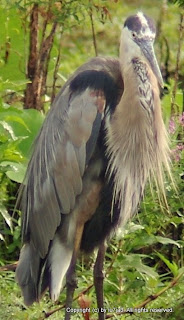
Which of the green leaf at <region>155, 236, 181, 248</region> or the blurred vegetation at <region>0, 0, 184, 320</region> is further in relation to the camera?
the green leaf at <region>155, 236, 181, 248</region>

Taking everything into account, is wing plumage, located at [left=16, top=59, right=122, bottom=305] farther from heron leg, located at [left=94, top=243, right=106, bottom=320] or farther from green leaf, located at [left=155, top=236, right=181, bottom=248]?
green leaf, located at [left=155, top=236, right=181, bottom=248]

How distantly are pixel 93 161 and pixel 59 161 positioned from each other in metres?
0.15

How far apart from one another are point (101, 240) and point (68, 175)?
39cm

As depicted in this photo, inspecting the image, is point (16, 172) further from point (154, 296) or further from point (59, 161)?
point (154, 296)

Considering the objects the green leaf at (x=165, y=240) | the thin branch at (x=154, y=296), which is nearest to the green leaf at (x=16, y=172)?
the green leaf at (x=165, y=240)

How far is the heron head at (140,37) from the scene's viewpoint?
14.7 ft

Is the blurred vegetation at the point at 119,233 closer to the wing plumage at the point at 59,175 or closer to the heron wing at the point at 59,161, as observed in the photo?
the wing plumage at the point at 59,175

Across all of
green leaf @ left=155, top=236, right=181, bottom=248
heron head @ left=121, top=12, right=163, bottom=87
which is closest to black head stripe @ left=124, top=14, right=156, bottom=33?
heron head @ left=121, top=12, right=163, bottom=87

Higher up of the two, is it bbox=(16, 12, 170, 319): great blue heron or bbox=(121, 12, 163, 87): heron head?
bbox=(121, 12, 163, 87): heron head

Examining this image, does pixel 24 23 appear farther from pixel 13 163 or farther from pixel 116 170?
pixel 116 170

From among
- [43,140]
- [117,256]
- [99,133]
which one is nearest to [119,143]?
[99,133]

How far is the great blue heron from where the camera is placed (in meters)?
4.55

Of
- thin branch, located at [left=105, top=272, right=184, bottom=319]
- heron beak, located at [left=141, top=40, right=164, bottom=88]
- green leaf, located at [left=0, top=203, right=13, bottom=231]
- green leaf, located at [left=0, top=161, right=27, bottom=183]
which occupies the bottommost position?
thin branch, located at [left=105, top=272, right=184, bottom=319]

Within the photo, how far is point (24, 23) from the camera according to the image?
607 cm
